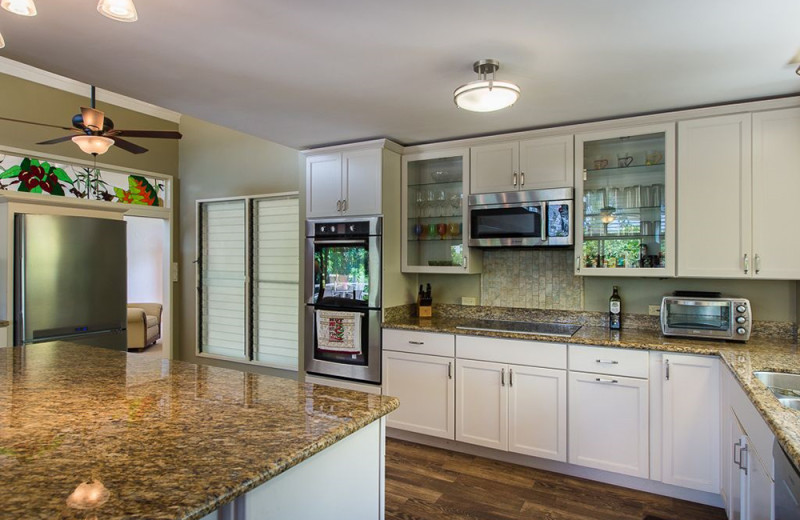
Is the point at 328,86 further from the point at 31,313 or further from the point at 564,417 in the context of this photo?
the point at 31,313

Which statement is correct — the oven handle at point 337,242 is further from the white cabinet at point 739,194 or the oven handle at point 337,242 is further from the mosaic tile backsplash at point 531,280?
the white cabinet at point 739,194

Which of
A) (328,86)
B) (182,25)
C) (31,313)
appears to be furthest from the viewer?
(31,313)

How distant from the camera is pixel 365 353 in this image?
3582 millimetres

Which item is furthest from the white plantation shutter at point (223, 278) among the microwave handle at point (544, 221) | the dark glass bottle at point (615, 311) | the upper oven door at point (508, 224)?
the dark glass bottle at point (615, 311)

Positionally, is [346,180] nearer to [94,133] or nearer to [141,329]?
[94,133]

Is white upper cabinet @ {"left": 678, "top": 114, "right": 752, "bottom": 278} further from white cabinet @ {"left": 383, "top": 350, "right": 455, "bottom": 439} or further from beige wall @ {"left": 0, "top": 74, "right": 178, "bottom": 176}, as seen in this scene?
beige wall @ {"left": 0, "top": 74, "right": 178, "bottom": 176}

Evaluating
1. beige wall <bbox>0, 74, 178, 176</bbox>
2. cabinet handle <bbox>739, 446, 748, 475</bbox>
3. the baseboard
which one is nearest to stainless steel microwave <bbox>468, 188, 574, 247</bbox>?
the baseboard

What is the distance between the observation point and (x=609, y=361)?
2.75 metres

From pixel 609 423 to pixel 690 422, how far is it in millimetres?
418

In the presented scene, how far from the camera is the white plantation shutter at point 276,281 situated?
15.5ft

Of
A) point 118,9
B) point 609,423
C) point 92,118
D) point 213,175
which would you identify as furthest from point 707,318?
point 213,175

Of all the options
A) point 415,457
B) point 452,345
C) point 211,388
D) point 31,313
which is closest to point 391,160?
point 452,345

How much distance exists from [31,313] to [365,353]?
2.60 m

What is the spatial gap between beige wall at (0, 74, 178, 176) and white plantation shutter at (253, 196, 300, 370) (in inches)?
57.3
